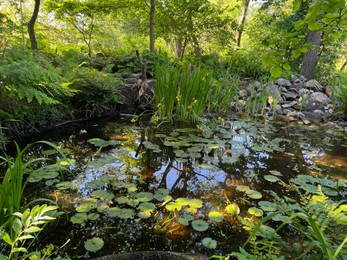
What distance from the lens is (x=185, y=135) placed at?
3.14 m

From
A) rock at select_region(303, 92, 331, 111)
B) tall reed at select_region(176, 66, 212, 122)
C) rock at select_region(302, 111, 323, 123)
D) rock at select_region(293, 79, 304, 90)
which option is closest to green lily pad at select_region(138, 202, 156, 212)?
tall reed at select_region(176, 66, 212, 122)

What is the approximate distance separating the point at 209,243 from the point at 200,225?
0.15m

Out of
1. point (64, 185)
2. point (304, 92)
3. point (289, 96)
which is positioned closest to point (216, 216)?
point (64, 185)

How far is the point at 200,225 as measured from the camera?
58.4 inches

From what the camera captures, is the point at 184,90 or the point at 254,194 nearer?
the point at 254,194

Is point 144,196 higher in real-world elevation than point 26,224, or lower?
lower

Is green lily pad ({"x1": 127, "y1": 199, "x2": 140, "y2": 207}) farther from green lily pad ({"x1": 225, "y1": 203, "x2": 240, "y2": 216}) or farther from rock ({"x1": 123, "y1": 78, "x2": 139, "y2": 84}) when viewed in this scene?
rock ({"x1": 123, "y1": 78, "x2": 139, "y2": 84})

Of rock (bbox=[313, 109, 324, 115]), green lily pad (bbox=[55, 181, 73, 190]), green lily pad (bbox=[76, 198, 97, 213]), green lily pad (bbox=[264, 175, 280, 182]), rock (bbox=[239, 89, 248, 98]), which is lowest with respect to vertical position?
green lily pad (bbox=[264, 175, 280, 182])

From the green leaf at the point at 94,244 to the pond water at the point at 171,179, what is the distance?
0.03 m

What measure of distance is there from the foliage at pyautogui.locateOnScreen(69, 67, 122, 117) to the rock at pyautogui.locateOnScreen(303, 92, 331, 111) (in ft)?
13.0

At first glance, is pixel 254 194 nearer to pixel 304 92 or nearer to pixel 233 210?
pixel 233 210

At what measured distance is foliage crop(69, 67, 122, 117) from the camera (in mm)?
3554

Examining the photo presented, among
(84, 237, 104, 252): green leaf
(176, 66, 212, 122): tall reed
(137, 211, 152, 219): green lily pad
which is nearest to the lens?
(84, 237, 104, 252): green leaf

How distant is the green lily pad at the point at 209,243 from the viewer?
1.33m
